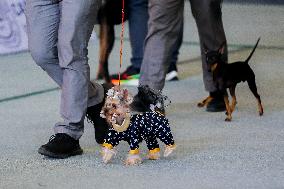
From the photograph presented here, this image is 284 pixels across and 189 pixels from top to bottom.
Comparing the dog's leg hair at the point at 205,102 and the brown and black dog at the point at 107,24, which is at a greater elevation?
the brown and black dog at the point at 107,24

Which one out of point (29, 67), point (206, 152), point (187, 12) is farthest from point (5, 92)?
point (187, 12)

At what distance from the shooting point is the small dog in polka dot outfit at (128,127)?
5.33 meters

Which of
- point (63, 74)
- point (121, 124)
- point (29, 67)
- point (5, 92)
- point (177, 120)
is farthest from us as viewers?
point (29, 67)

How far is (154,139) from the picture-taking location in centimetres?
552

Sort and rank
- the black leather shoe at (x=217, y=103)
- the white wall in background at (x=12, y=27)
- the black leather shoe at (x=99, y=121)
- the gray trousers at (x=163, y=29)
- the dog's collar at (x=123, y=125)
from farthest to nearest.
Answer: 1. the white wall in background at (x=12, y=27)
2. the black leather shoe at (x=217, y=103)
3. the gray trousers at (x=163, y=29)
4. the black leather shoe at (x=99, y=121)
5. the dog's collar at (x=123, y=125)

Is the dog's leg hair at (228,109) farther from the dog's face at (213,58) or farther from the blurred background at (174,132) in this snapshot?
the dog's face at (213,58)

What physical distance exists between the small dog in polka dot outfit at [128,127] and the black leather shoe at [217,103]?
1.66 meters

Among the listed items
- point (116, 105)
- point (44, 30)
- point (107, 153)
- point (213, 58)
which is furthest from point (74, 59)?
point (213, 58)

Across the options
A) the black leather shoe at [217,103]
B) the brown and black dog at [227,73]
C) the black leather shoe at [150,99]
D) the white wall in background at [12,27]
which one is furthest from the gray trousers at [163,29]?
the white wall in background at [12,27]

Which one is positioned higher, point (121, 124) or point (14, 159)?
point (121, 124)

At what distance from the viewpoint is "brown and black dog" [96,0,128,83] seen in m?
8.09

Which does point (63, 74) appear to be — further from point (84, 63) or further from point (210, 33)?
point (210, 33)

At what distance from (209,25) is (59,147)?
1.89 metres

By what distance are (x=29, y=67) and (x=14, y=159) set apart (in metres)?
3.79
